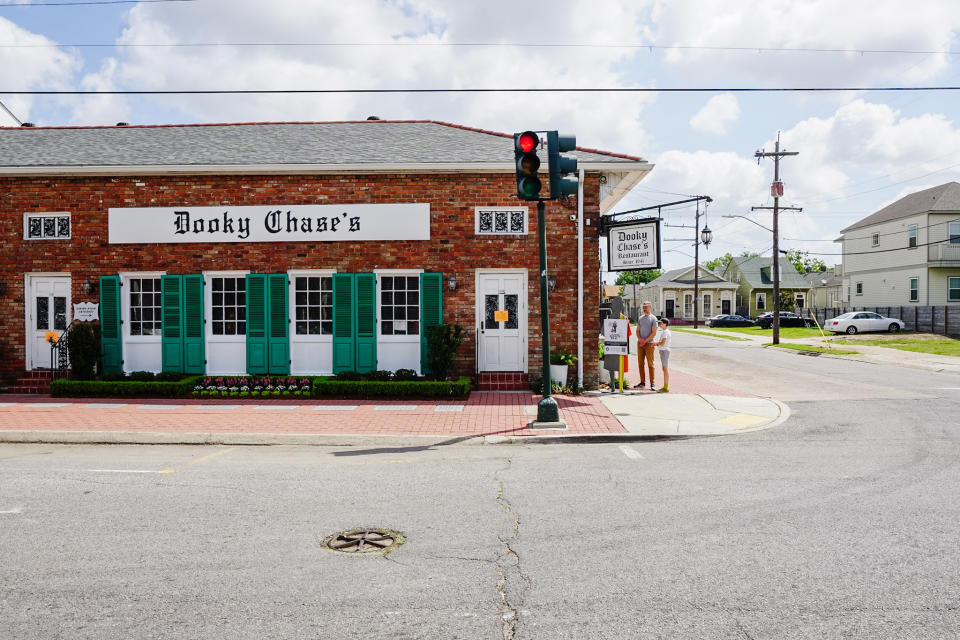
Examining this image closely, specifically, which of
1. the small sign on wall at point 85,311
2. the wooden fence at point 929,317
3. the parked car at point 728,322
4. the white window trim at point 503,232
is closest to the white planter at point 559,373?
the white window trim at point 503,232

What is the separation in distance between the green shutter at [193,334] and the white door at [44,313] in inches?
101

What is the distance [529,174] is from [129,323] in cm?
972

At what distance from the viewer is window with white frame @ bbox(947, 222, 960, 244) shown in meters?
36.5

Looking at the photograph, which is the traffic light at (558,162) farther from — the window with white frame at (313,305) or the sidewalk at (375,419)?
the window with white frame at (313,305)

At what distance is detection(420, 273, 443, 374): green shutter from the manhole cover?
814 centimetres

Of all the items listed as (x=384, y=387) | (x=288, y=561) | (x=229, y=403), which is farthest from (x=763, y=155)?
(x=288, y=561)

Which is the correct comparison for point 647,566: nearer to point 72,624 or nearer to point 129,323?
point 72,624

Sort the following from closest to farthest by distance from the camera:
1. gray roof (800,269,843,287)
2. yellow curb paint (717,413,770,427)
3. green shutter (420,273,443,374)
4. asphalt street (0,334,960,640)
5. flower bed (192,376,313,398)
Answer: asphalt street (0,334,960,640)
yellow curb paint (717,413,770,427)
flower bed (192,376,313,398)
green shutter (420,273,443,374)
gray roof (800,269,843,287)

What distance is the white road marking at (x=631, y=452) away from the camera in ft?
24.6

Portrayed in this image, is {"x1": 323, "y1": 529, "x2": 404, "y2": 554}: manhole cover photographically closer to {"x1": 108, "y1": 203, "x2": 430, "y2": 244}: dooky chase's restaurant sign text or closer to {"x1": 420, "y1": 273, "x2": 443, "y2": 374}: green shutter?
{"x1": 420, "y1": 273, "x2": 443, "y2": 374}: green shutter

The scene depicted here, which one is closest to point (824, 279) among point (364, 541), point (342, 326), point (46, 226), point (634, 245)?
point (634, 245)

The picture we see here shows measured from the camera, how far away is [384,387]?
39.2 ft

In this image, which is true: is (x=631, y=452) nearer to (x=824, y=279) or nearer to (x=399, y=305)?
(x=399, y=305)

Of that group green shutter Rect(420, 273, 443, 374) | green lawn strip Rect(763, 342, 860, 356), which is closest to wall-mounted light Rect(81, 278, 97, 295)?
green shutter Rect(420, 273, 443, 374)
